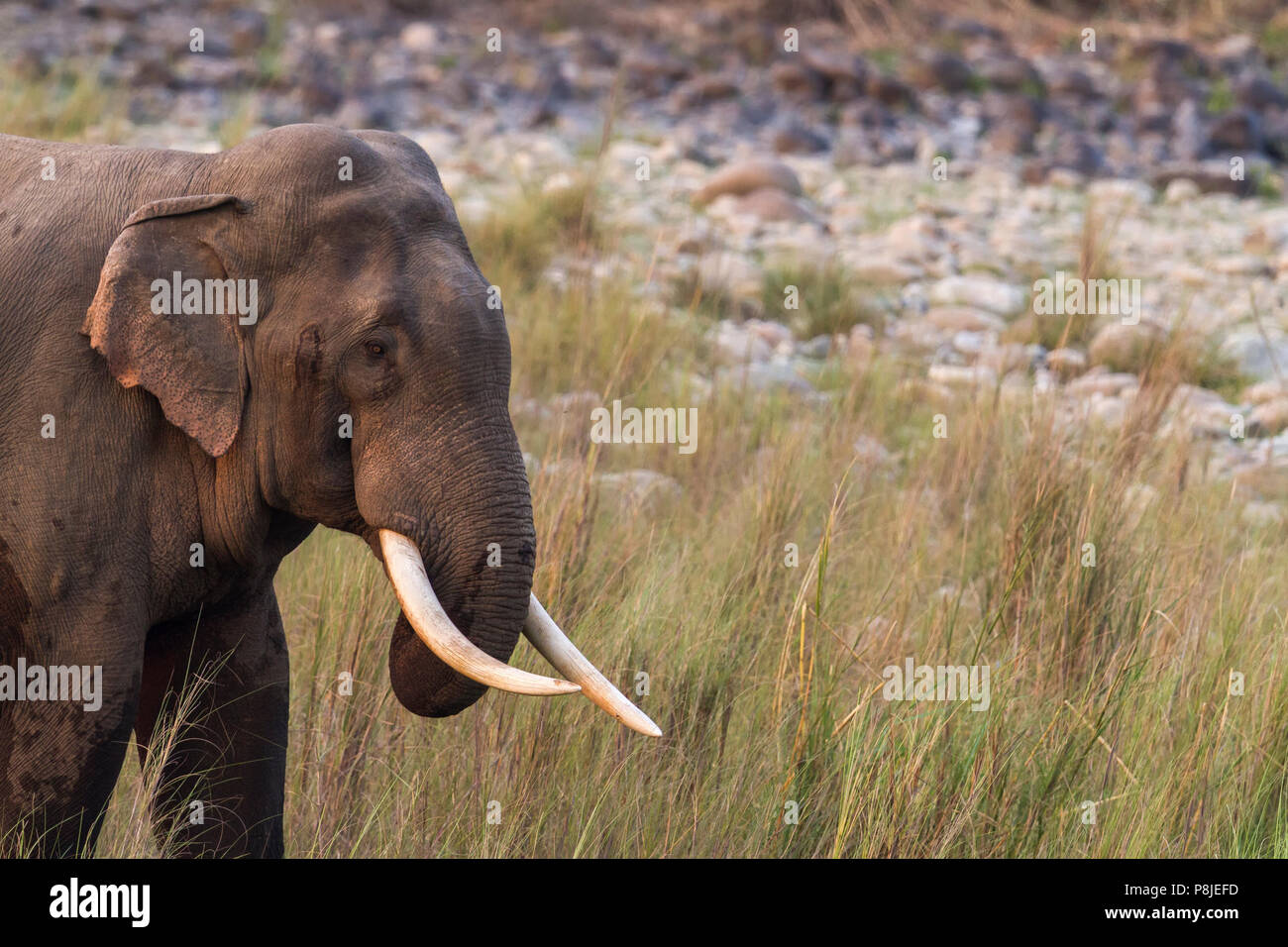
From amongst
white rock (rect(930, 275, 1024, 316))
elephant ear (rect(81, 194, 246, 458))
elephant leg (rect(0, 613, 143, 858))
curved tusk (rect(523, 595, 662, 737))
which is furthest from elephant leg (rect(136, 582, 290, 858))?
white rock (rect(930, 275, 1024, 316))

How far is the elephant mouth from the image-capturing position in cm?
333

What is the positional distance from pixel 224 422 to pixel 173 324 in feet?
0.75

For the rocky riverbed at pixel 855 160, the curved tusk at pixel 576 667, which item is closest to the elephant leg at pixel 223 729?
the curved tusk at pixel 576 667

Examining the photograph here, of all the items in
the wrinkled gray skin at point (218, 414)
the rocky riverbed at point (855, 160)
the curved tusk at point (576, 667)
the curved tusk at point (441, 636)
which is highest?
the wrinkled gray skin at point (218, 414)

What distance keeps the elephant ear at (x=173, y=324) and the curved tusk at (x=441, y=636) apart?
458mm

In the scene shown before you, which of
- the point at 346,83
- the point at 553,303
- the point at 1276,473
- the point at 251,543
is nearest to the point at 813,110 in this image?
the point at 346,83

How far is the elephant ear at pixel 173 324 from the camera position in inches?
138

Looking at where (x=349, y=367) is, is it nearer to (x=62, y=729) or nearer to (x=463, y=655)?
(x=463, y=655)

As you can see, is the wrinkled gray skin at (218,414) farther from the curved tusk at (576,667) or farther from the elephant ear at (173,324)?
the curved tusk at (576,667)

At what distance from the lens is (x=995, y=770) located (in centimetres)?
430

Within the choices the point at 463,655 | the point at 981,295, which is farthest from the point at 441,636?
the point at 981,295

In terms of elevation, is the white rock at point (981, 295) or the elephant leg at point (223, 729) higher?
the elephant leg at point (223, 729)

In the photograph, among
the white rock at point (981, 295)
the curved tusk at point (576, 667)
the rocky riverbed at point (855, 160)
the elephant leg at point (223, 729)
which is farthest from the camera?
the white rock at point (981, 295)

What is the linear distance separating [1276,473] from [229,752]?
226 inches
